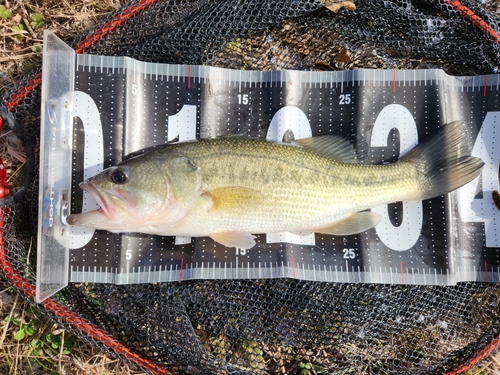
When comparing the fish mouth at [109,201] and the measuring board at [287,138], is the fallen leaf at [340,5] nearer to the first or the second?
the measuring board at [287,138]

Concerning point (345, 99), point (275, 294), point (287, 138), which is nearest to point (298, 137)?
point (287, 138)

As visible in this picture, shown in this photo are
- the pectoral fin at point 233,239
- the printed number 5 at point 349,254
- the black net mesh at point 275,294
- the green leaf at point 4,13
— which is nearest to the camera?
the pectoral fin at point 233,239

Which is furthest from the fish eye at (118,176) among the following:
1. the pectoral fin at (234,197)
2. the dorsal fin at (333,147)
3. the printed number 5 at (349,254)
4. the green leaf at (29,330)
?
the printed number 5 at (349,254)

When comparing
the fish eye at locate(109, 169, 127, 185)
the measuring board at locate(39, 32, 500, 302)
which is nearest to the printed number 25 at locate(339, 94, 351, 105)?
the measuring board at locate(39, 32, 500, 302)

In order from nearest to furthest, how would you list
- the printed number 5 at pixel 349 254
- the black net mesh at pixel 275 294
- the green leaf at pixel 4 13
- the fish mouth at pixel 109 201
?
the fish mouth at pixel 109 201, the black net mesh at pixel 275 294, the printed number 5 at pixel 349 254, the green leaf at pixel 4 13

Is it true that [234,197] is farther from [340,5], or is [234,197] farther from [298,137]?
[340,5]

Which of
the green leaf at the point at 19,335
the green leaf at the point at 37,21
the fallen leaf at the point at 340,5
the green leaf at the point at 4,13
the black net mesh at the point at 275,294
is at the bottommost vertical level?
the green leaf at the point at 19,335

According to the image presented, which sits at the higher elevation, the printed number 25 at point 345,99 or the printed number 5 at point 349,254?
the printed number 25 at point 345,99

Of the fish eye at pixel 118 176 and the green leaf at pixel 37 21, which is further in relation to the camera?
the green leaf at pixel 37 21
